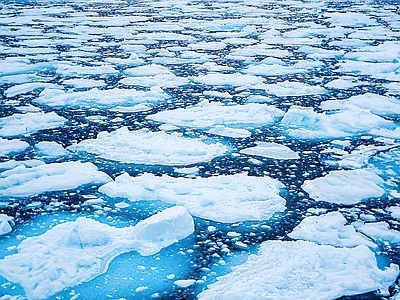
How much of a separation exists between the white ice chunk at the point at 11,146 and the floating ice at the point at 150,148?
236mm

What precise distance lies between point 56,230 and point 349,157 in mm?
1365

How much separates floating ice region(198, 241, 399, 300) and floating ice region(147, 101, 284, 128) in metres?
1.25

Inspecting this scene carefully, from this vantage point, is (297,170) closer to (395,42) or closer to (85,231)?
(85,231)

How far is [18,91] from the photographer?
10.7 feet

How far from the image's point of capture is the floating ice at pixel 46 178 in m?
1.82

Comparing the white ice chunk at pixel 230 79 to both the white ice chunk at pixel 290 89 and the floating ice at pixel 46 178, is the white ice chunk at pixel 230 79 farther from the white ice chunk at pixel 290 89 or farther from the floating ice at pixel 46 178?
the floating ice at pixel 46 178

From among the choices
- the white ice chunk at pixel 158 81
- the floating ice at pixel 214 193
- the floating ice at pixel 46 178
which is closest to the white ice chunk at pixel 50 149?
the floating ice at pixel 46 178

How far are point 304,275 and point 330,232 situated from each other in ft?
0.91

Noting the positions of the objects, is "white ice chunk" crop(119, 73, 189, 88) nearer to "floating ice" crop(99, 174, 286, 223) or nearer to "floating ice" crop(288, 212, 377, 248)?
"floating ice" crop(99, 174, 286, 223)

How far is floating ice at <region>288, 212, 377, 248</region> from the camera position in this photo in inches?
58.4

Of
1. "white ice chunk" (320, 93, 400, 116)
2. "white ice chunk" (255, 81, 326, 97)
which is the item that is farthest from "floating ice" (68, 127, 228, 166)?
"white ice chunk" (255, 81, 326, 97)

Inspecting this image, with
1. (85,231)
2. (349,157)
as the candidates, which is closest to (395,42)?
(349,157)

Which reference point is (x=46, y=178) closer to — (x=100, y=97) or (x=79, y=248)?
(x=79, y=248)

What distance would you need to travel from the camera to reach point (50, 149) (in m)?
2.22
